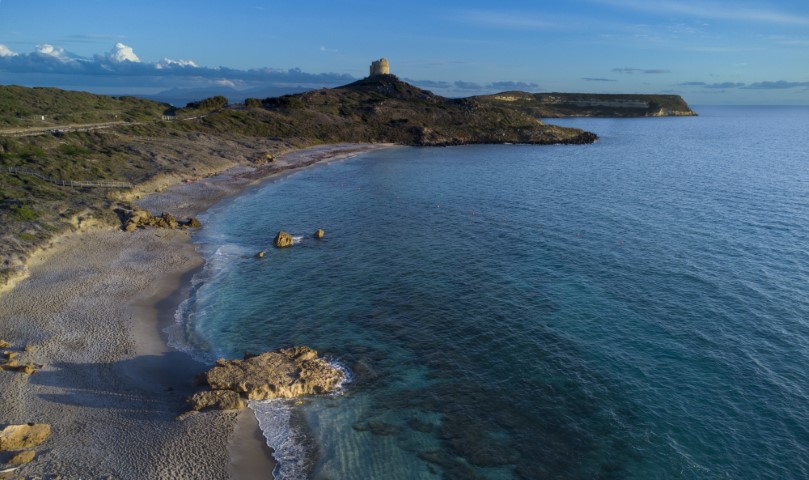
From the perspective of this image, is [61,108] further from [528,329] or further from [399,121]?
[528,329]

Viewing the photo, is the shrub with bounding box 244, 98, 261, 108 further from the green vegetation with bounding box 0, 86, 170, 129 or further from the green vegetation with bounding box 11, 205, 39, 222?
the green vegetation with bounding box 11, 205, 39, 222

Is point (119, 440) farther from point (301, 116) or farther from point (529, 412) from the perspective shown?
point (301, 116)

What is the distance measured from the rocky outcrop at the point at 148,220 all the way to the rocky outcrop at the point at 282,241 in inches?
455

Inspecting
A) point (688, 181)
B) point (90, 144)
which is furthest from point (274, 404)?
point (688, 181)

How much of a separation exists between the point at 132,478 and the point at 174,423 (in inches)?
144

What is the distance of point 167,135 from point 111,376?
83.9m

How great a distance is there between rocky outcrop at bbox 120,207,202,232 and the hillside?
4.65 ft

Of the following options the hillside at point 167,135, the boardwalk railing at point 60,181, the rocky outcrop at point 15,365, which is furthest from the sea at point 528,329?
the boardwalk railing at point 60,181

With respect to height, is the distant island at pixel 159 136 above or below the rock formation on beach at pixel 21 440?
above

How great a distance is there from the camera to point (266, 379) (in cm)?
2683

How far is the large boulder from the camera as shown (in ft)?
69.0

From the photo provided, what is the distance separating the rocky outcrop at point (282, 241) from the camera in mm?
51844

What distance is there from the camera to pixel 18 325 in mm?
31875

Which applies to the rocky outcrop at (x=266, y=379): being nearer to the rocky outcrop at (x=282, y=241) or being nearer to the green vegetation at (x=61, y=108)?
the rocky outcrop at (x=282, y=241)
